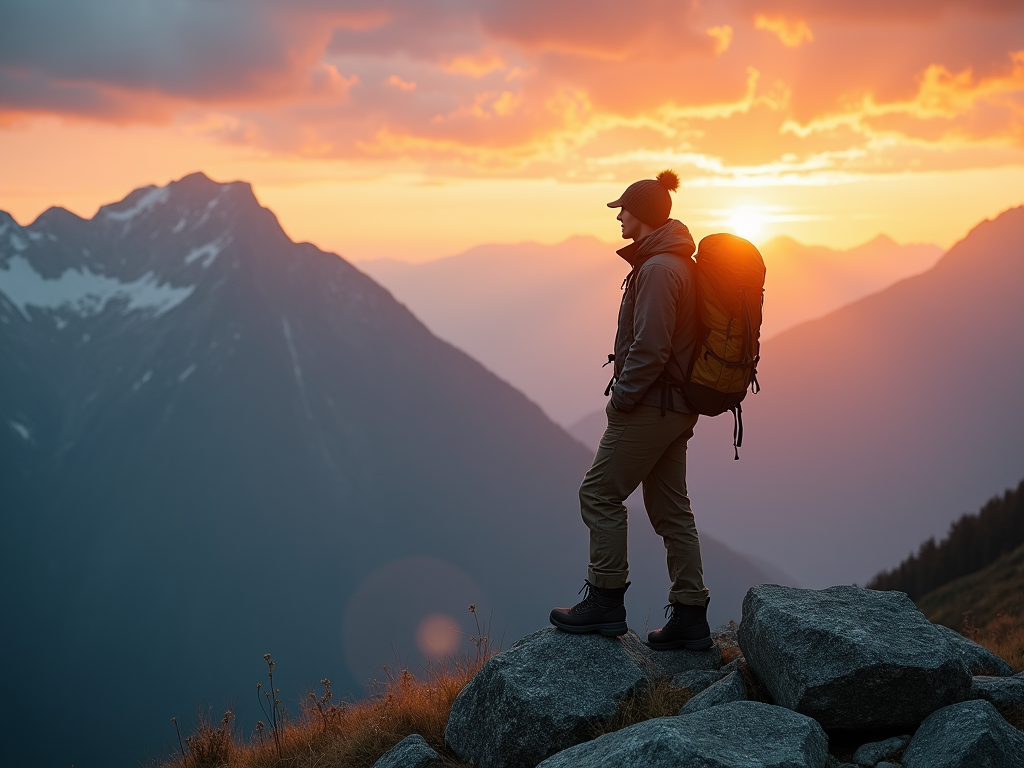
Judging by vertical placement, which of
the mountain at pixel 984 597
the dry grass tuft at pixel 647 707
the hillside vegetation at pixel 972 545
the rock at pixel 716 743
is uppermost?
the rock at pixel 716 743

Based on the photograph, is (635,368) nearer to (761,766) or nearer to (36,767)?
(761,766)

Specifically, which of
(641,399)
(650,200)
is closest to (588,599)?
(641,399)

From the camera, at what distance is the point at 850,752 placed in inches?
205

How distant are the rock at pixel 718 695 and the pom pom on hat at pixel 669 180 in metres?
3.66

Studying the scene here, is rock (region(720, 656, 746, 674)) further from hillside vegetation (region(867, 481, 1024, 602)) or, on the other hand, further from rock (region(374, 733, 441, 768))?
hillside vegetation (region(867, 481, 1024, 602))

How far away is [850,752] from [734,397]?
2475mm

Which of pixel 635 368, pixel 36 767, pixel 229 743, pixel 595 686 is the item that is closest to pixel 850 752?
pixel 595 686

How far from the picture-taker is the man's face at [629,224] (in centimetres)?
615

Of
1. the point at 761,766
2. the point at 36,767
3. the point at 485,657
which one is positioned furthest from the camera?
the point at 36,767

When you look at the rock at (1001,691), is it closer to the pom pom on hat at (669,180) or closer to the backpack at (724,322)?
the backpack at (724,322)

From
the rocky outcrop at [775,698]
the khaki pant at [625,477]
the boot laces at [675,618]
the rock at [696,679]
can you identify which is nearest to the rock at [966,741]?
Result: the rocky outcrop at [775,698]

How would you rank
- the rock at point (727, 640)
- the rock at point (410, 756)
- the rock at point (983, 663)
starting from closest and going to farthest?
the rock at point (410, 756) < the rock at point (983, 663) < the rock at point (727, 640)

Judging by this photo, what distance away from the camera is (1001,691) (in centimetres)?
556

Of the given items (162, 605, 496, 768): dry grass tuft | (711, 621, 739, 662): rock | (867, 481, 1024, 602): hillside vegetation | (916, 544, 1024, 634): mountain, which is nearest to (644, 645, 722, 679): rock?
(711, 621, 739, 662): rock
